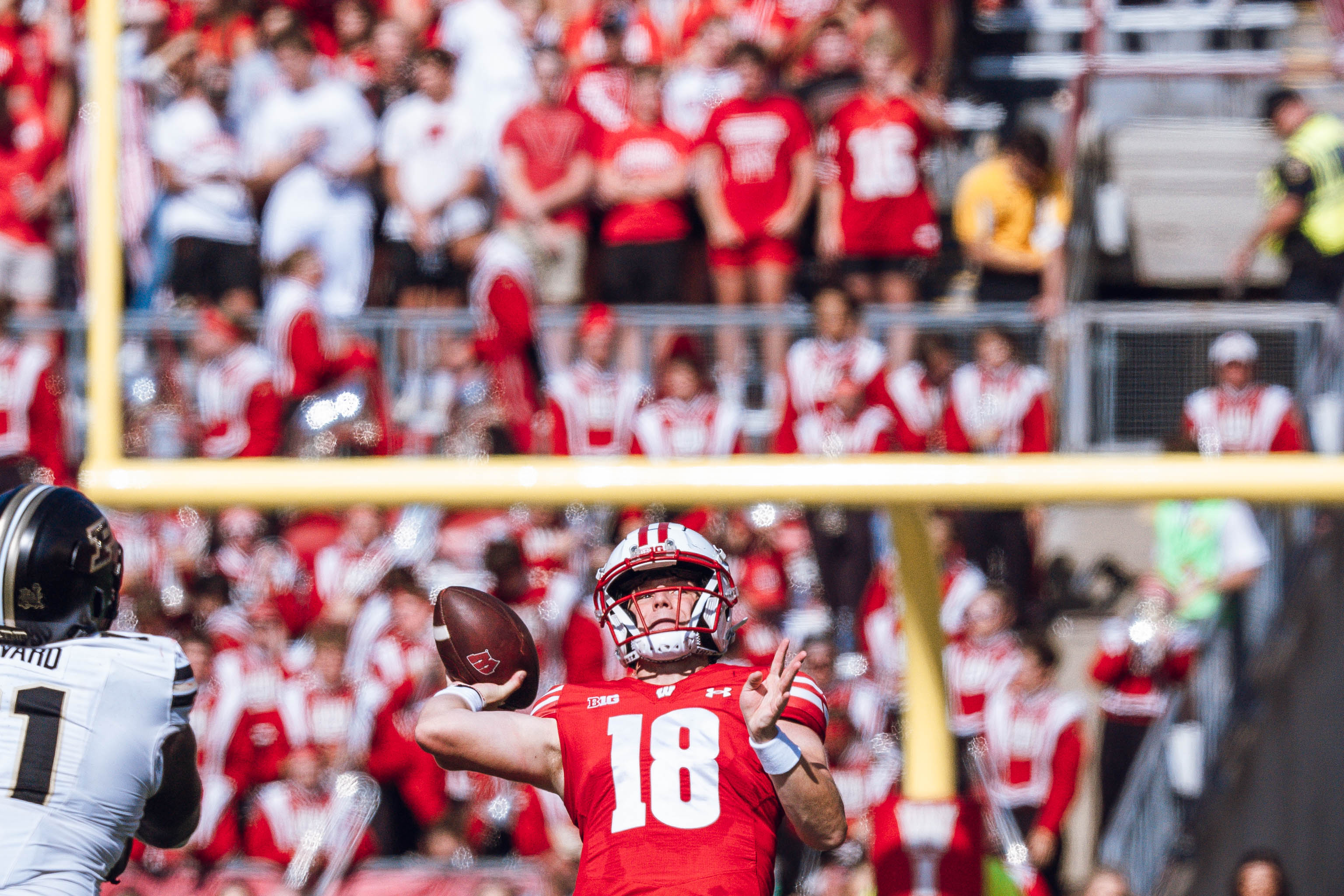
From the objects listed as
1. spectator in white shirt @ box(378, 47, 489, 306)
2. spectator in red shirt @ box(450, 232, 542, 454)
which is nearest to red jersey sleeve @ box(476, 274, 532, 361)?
spectator in red shirt @ box(450, 232, 542, 454)

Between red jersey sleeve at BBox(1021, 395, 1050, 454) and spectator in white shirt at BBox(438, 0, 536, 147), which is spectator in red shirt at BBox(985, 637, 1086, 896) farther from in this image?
spectator in white shirt at BBox(438, 0, 536, 147)

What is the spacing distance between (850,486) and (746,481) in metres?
0.20

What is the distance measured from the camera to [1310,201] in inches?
274

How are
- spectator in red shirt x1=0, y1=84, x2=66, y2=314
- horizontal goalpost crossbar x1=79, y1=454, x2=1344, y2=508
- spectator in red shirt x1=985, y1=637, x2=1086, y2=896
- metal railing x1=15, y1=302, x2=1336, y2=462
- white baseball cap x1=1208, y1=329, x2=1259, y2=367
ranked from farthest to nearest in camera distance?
spectator in red shirt x1=0, y1=84, x2=66, y2=314, metal railing x1=15, y1=302, x2=1336, y2=462, white baseball cap x1=1208, y1=329, x2=1259, y2=367, spectator in red shirt x1=985, y1=637, x2=1086, y2=896, horizontal goalpost crossbar x1=79, y1=454, x2=1344, y2=508

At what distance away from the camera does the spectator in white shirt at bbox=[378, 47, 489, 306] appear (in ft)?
23.6

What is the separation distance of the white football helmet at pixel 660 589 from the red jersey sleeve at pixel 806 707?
0.16 m

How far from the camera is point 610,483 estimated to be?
3.79 metres

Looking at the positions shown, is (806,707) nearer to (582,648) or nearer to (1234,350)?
(582,648)

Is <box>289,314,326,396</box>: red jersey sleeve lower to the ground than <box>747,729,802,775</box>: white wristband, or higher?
higher

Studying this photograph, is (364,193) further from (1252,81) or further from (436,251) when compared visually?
(1252,81)

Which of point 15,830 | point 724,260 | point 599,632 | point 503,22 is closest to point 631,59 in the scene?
point 503,22

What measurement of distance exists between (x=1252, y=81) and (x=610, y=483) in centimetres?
555

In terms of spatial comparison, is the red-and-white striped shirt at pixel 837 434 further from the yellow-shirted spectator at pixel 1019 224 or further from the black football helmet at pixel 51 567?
the black football helmet at pixel 51 567

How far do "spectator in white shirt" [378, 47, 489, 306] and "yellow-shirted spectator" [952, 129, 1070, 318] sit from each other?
1913 mm
